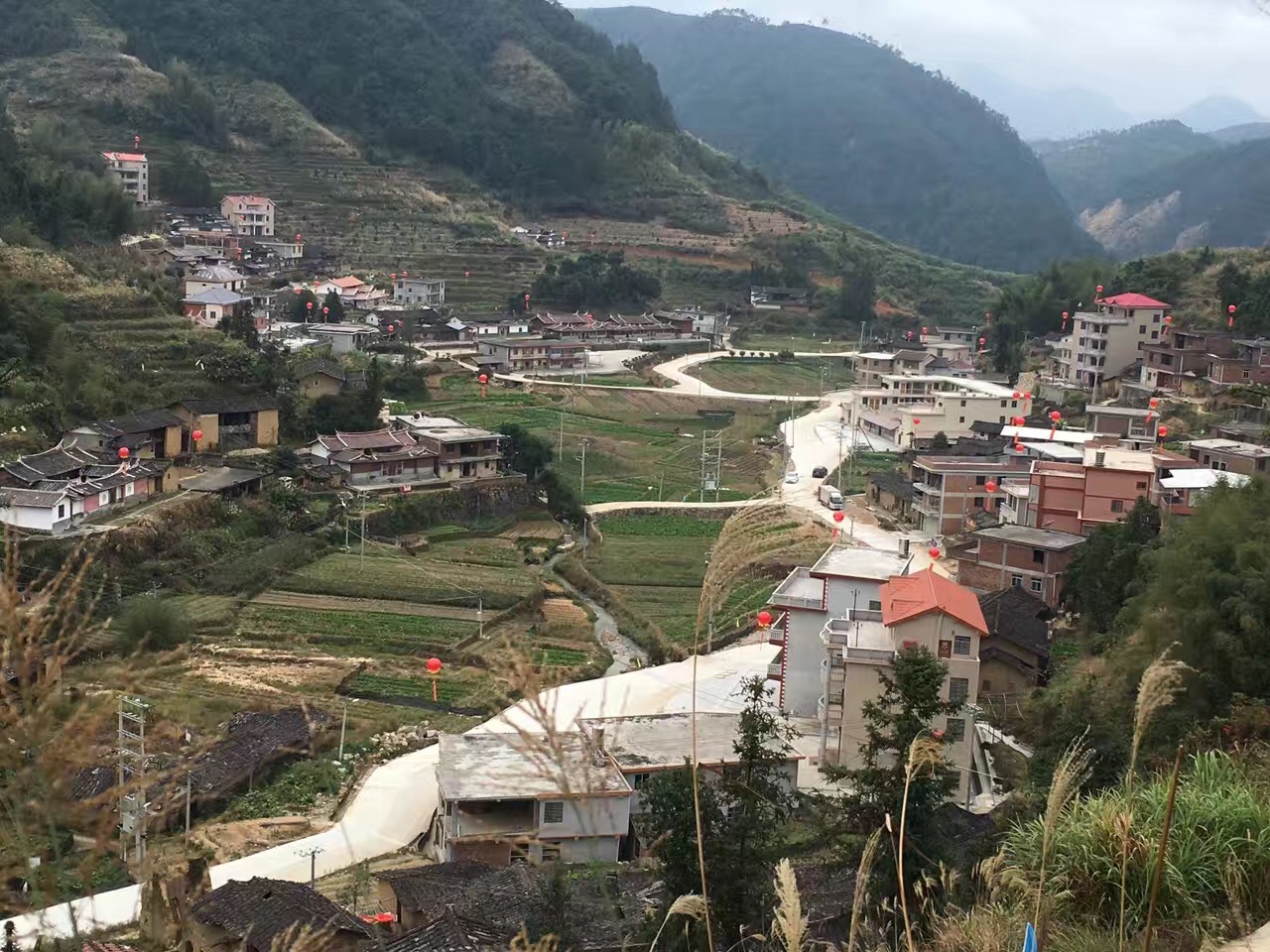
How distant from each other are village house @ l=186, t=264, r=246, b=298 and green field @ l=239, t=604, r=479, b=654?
1159cm

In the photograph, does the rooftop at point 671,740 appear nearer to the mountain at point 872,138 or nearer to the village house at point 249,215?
the village house at point 249,215

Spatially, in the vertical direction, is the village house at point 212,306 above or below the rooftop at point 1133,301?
below

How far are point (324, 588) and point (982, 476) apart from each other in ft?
28.7

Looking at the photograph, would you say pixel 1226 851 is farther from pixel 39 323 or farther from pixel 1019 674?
pixel 39 323

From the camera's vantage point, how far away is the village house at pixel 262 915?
23.1ft

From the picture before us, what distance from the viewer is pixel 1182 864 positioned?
3238mm

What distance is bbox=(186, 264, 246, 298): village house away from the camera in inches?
990

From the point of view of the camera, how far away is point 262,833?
9773 millimetres

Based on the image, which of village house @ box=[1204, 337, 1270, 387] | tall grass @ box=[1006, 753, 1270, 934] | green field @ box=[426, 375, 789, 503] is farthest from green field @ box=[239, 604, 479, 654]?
village house @ box=[1204, 337, 1270, 387]

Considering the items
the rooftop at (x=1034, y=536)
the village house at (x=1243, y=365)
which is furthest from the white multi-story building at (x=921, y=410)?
the rooftop at (x=1034, y=536)

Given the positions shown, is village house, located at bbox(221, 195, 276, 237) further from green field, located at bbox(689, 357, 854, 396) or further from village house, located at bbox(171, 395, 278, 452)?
village house, located at bbox(171, 395, 278, 452)

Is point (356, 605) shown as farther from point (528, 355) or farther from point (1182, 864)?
point (528, 355)

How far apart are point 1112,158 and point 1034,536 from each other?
302 feet

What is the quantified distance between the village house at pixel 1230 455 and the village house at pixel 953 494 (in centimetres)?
232
